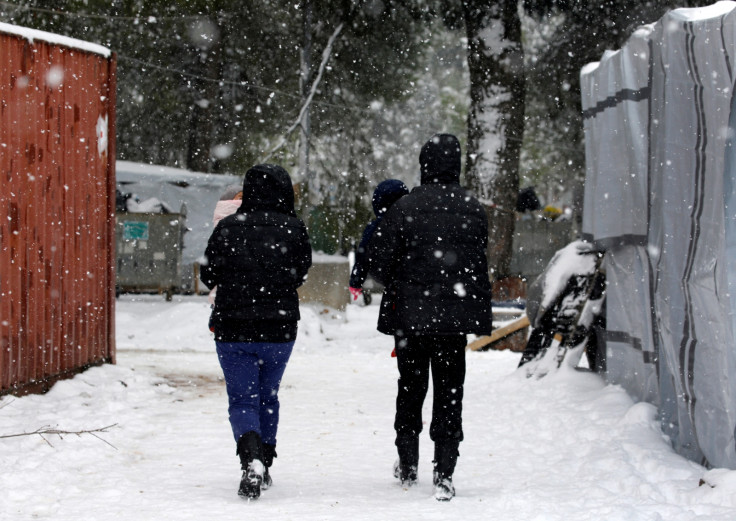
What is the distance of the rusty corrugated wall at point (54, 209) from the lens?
23.4ft

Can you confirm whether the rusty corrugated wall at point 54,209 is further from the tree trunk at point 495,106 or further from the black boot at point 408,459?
the tree trunk at point 495,106

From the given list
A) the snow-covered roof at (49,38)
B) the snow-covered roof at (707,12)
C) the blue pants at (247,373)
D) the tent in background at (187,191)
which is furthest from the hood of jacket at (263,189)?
the tent in background at (187,191)

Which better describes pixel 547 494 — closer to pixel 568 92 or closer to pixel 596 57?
pixel 596 57

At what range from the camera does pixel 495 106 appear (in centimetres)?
1645

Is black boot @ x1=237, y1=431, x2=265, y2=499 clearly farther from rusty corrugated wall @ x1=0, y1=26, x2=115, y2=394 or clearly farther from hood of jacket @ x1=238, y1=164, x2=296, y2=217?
rusty corrugated wall @ x1=0, y1=26, x2=115, y2=394

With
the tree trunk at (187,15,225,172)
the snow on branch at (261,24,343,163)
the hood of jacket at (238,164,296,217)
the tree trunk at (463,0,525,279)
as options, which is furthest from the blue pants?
the tree trunk at (187,15,225,172)

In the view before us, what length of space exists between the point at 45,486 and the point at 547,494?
259 cm

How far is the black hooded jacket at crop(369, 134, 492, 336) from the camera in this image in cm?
472

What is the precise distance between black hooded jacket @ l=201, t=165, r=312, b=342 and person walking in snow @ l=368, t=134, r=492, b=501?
0.46 meters

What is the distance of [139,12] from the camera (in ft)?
70.0

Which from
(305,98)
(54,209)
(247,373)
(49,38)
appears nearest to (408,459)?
(247,373)

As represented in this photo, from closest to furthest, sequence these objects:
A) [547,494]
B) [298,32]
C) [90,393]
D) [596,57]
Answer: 1. [547,494]
2. [90,393]
3. [596,57]
4. [298,32]

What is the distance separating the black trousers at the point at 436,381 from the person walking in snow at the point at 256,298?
0.64m

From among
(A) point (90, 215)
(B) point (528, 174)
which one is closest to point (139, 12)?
(A) point (90, 215)
